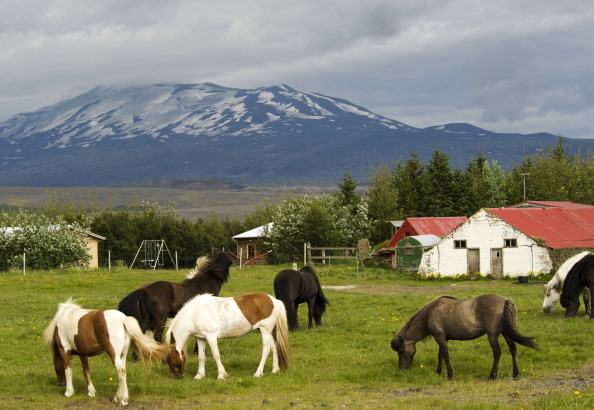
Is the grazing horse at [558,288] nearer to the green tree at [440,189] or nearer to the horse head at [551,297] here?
the horse head at [551,297]

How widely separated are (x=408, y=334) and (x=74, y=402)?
659 cm

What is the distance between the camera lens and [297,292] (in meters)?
20.8

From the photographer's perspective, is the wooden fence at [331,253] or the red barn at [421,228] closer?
the wooden fence at [331,253]

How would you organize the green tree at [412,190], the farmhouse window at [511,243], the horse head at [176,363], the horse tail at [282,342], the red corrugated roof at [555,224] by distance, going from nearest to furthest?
the horse head at [176,363]
the horse tail at [282,342]
the farmhouse window at [511,243]
the red corrugated roof at [555,224]
the green tree at [412,190]

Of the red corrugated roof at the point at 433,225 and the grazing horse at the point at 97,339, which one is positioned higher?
the red corrugated roof at the point at 433,225

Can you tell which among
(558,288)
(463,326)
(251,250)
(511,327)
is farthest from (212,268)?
(251,250)

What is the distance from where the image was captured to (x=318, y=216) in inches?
2648

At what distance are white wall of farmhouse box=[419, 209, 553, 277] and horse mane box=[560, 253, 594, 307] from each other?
2399cm

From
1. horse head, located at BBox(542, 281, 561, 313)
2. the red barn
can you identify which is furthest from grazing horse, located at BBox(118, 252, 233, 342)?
the red barn

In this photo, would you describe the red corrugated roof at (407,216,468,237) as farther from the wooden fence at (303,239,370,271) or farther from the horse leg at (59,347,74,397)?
the horse leg at (59,347,74,397)

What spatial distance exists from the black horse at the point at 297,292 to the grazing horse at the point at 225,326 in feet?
14.6

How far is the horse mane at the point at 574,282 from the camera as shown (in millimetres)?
20781

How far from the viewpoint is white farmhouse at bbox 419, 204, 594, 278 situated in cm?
4466

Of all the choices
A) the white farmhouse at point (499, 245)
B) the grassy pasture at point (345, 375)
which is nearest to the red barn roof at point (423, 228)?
the white farmhouse at point (499, 245)
